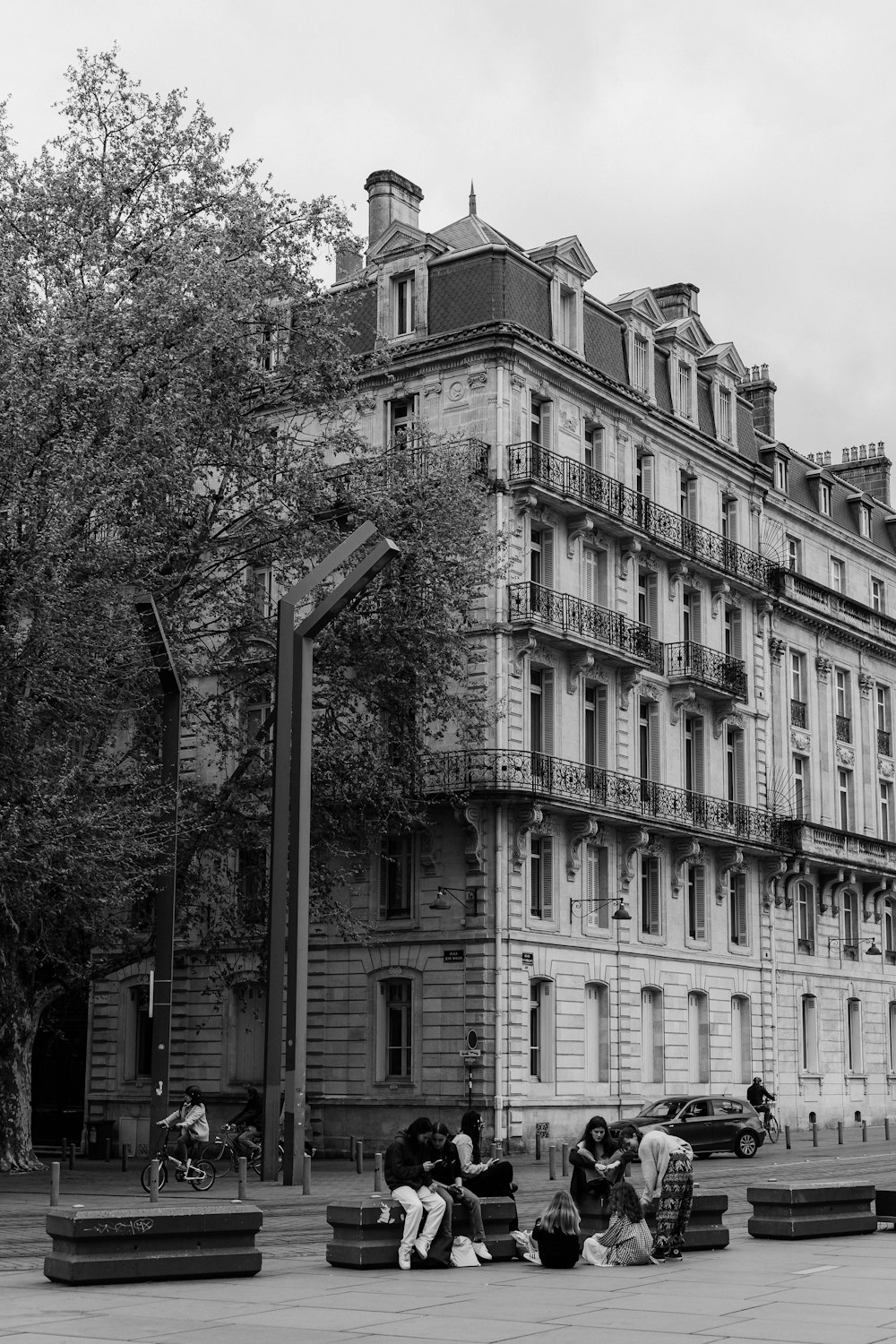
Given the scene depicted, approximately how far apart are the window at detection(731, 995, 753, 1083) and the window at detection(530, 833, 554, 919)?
9729mm

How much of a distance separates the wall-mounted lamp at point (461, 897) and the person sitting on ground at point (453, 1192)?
69.4 feet

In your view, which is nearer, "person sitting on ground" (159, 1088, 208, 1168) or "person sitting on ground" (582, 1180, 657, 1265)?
"person sitting on ground" (582, 1180, 657, 1265)

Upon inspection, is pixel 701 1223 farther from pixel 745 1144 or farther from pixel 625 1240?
pixel 745 1144

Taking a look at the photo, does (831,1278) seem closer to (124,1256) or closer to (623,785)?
(124,1256)

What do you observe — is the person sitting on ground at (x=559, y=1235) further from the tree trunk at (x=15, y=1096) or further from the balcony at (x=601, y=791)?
the balcony at (x=601, y=791)

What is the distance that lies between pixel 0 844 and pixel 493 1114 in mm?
15338

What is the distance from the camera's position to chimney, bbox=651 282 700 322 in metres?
52.8

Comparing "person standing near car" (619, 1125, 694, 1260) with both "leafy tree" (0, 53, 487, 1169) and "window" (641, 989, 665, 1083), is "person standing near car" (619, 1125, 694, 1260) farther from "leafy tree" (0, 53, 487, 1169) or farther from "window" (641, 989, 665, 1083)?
"window" (641, 989, 665, 1083)

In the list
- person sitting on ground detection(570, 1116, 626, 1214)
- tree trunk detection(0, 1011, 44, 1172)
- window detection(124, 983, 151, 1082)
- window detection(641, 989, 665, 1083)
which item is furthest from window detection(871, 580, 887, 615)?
person sitting on ground detection(570, 1116, 626, 1214)

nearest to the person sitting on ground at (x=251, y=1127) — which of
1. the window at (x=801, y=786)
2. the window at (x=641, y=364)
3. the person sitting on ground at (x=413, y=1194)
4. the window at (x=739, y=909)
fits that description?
the person sitting on ground at (x=413, y=1194)

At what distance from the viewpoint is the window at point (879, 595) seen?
61.2 metres

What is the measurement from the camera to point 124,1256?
15000mm

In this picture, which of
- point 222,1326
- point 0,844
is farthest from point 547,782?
point 222,1326

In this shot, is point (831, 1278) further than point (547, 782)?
No
